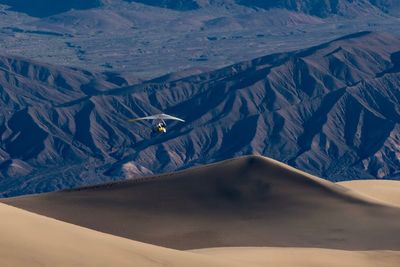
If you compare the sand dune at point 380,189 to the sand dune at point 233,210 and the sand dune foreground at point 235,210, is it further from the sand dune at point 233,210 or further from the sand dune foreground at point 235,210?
the sand dune at point 233,210

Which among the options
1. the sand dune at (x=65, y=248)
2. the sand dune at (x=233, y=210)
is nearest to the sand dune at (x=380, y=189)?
the sand dune at (x=233, y=210)

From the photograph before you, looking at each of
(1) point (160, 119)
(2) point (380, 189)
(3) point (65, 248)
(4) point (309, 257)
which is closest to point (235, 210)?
(1) point (160, 119)

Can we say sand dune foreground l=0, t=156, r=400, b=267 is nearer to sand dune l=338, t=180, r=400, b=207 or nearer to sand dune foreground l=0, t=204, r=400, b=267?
sand dune l=338, t=180, r=400, b=207

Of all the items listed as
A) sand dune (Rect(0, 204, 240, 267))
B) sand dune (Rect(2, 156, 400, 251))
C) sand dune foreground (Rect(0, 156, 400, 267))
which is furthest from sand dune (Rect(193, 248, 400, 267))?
sand dune (Rect(2, 156, 400, 251))

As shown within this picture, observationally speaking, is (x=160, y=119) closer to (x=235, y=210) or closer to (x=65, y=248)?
(x=235, y=210)

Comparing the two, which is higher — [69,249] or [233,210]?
[69,249]

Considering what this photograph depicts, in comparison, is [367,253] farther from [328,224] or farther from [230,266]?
[328,224]

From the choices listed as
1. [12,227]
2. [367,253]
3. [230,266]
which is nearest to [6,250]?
[12,227]
